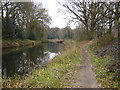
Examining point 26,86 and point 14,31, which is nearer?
point 26,86

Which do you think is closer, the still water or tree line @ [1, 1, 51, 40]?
the still water

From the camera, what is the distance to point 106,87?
191 inches

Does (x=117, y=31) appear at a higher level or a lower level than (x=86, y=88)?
higher

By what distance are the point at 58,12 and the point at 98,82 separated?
925 inches

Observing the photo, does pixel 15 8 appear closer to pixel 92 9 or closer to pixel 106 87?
pixel 92 9

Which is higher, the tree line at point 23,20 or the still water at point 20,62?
the tree line at point 23,20

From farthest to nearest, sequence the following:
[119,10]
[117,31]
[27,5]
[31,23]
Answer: [31,23]
[27,5]
[119,10]
[117,31]

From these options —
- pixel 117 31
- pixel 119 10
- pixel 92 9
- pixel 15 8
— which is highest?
pixel 15 8

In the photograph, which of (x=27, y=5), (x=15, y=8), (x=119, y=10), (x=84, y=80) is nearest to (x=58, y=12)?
(x=27, y=5)

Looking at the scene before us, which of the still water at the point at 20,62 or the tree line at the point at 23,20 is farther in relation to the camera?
the tree line at the point at 23,20

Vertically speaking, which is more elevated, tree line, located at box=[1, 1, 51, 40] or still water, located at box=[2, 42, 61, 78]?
tree line, located at box=[1, 1, 51, 40]

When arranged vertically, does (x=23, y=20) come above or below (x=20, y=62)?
above

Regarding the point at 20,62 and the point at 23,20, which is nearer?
the point at 20,62

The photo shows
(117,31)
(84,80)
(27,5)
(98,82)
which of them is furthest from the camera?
(27,5)
